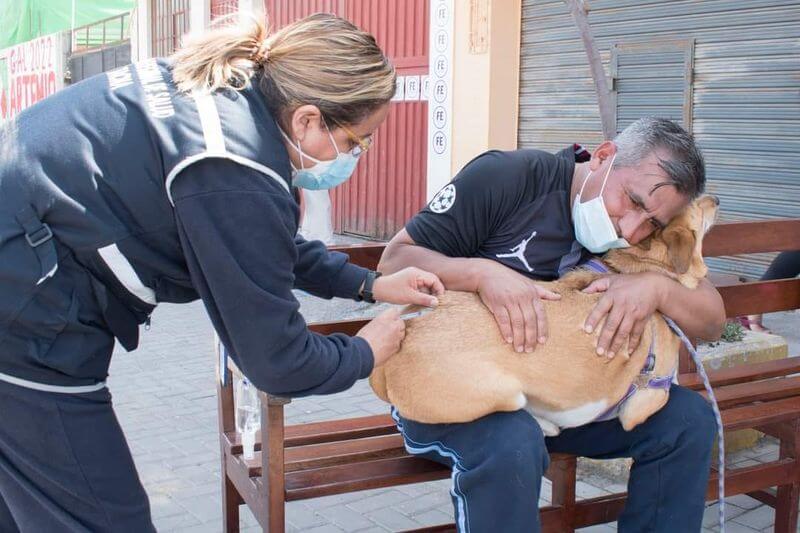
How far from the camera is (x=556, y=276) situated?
2920mm

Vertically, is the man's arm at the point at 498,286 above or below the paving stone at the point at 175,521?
above

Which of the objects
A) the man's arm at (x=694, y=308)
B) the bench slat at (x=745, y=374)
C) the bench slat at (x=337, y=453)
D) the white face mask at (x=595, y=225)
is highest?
the white face mask at (x=595, y=225)

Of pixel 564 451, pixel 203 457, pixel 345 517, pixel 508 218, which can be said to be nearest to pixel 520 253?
pixel 508 218

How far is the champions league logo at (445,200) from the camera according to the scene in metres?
2.86

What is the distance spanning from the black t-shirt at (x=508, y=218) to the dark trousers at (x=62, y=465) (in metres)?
1.25

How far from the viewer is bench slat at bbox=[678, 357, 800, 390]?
11.6 ft

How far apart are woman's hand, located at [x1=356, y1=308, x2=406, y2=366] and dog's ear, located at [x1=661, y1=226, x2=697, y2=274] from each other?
3.15 feet

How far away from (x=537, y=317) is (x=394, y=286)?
1.42 ft

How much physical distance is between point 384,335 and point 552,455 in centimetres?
88

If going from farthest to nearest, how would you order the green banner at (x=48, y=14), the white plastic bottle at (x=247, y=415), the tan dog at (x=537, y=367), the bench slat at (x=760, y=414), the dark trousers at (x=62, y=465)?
the green banner at (x=48, y=14)
the bench slat at (x=760, y=414)
the white plastic bottle at (x=247, y=415)
the tan dog at (x=537, y=367)
the dark trousers at (x=62, y=465)

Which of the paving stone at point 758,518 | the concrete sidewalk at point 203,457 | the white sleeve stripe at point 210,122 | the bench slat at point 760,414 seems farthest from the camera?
the concrete sidewalk at point 203,457

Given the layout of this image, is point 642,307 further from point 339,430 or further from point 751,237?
point 751,237

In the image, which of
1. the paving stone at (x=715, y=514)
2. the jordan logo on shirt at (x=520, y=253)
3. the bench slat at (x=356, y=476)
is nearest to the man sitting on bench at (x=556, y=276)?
the jordan logo on shirt at (x=520, y=253)

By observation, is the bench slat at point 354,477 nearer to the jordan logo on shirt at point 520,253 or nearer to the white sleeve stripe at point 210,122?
the jordan logo on shirt at point 520,253
